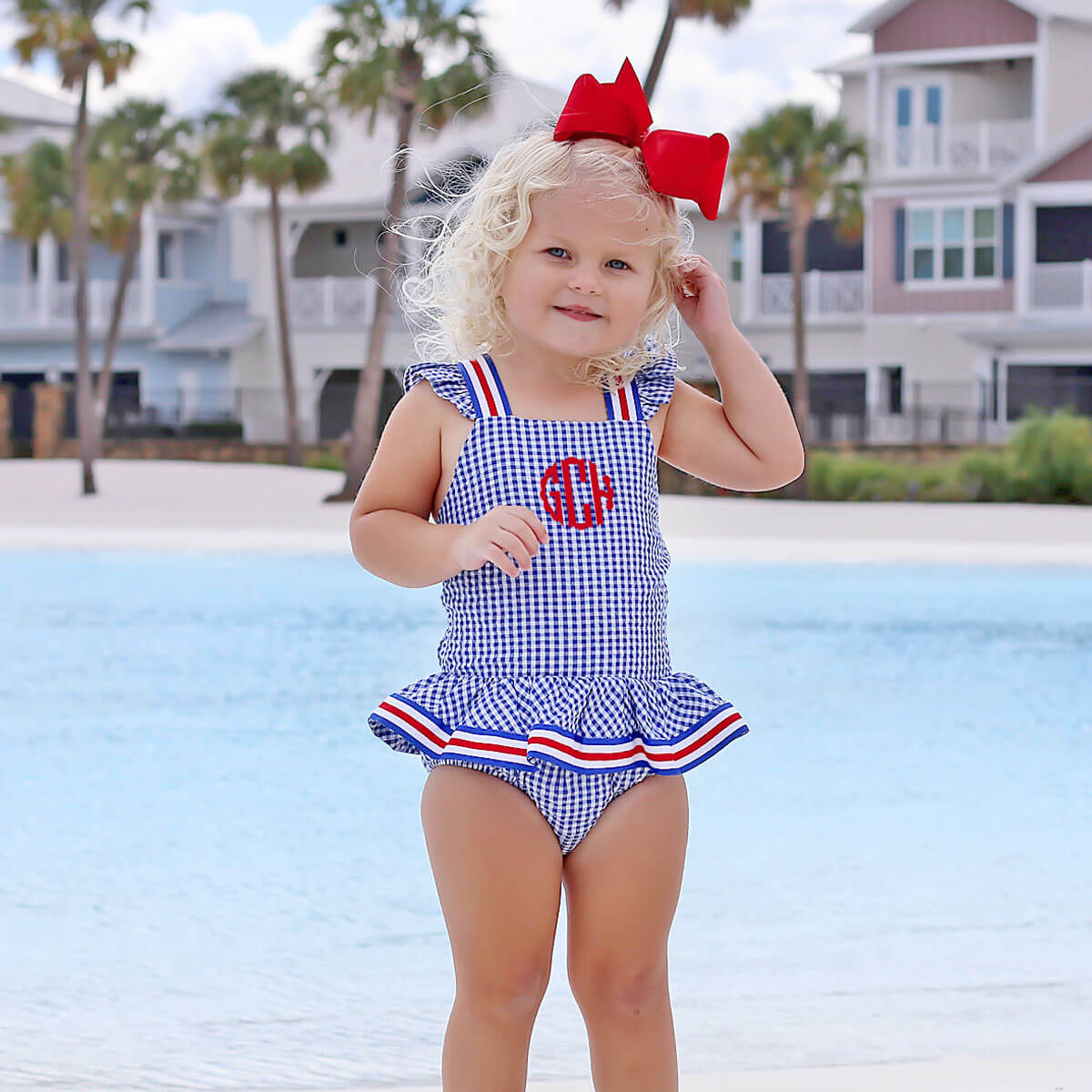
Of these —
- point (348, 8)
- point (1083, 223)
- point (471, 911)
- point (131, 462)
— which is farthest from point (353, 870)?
point (1083, 223)

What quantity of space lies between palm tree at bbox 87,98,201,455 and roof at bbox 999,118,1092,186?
16392 millimetres

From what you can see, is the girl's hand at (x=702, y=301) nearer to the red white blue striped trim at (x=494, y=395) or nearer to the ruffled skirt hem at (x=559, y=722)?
the red white blue striped trim at (x=494, y=395)

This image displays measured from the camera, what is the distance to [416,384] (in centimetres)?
Answer: 246

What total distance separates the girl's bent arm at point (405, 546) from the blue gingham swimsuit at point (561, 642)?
0.22 feet

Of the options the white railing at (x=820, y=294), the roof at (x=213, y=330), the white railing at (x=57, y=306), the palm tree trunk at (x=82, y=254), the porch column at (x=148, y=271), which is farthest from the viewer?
the white railing at (x=57, y=306)

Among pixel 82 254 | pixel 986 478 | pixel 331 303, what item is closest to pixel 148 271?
pixel 331 303

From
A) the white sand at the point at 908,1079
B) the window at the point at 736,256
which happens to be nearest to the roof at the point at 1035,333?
the window at the point at 736,256

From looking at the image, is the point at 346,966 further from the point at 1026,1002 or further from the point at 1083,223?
the point at 1083,223

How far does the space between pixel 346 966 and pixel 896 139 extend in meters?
31.1

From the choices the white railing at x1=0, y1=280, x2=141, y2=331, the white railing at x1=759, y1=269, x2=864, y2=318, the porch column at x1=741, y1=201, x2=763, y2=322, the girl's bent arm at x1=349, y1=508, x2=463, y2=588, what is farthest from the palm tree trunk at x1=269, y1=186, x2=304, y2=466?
the girl's bent arm at x1=349, y1=508, x2=463, y2=588

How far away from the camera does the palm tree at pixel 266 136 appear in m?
31.1

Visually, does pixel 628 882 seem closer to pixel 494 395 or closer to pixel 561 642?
pixel 561 642

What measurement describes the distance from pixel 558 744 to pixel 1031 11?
33.4 meters

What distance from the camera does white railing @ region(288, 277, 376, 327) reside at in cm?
3638
